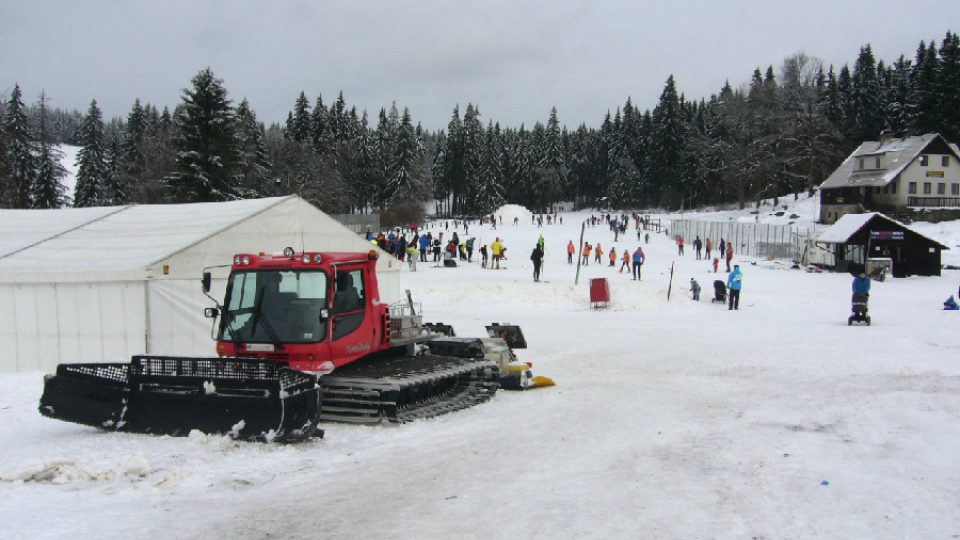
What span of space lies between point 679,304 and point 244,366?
2256 centimetres

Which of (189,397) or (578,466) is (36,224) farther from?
(578,466)

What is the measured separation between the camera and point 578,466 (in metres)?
7.79

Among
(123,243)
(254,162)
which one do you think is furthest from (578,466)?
(254,162)

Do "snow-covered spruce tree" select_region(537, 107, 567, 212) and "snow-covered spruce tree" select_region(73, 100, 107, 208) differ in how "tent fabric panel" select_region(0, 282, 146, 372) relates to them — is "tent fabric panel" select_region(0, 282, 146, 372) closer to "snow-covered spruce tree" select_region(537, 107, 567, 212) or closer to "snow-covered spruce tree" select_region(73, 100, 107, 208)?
"snow-covered spruce tree" select_region(73, 100, 107, 208)

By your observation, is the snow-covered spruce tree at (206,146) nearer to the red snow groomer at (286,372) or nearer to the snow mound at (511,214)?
the red snow groomer at (286,372)

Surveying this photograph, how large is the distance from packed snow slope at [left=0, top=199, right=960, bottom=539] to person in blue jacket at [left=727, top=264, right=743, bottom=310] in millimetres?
11155

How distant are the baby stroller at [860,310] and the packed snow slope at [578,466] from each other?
5.90 meters

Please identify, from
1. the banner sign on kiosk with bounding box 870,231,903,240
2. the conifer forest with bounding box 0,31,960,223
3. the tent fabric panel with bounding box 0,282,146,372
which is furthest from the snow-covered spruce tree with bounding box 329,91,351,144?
the tent fabric panel with bounding box 0,282,146,372

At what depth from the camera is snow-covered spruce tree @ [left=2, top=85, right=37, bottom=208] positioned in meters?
63.2

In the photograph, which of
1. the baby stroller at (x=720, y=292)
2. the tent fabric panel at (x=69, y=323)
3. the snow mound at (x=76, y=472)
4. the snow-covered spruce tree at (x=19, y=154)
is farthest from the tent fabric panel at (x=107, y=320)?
the snow-covered spruce tree at (x=19, y=154)

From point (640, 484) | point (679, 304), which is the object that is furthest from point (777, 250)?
point (640, 484)

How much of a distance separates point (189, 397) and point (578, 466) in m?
4.46

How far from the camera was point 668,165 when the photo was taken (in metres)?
104

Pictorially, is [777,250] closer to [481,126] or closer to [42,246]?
[42,246]
